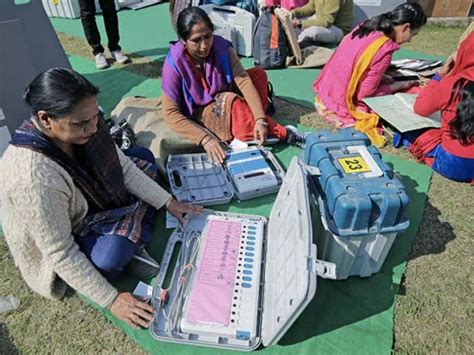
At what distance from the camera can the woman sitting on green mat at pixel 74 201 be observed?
4.52 feet

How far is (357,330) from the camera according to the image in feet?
5.72

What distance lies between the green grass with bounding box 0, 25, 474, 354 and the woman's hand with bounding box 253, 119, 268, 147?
1.20 metres

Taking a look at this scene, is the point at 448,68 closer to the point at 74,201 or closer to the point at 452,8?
the point at 452,8

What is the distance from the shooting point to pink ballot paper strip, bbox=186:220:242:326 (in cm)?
168

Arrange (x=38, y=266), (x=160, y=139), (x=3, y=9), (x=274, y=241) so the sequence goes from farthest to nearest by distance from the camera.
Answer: (x=3, y=9) < (x=160, y=139) < (x=274, y=241) < (x=38, y=266)

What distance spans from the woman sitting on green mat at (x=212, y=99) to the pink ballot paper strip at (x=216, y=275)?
0.69 meters

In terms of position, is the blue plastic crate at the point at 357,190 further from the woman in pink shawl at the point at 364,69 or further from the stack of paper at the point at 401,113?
the woman in pink shawl at the point at 364,69

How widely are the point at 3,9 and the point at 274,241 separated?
9.28ft

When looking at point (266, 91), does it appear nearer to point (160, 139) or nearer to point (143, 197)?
point (160, 139)

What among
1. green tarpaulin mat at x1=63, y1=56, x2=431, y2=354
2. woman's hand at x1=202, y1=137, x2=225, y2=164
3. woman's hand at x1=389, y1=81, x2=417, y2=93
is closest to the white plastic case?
woman's hand at x1=389, y1=81, x2=417, y2=93

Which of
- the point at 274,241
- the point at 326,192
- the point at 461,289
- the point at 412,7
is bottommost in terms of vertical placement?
the point at 461,289

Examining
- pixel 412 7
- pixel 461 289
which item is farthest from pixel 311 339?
pixel 412 7

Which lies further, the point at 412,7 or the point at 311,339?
the point at 412,7

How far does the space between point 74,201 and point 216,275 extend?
2.48 feet
